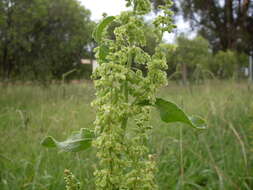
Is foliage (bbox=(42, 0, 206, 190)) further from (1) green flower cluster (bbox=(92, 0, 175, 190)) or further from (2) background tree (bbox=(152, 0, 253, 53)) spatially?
(2) background tree (bbox=(152, 0, 253, 53))

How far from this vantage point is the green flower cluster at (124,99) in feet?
2.40

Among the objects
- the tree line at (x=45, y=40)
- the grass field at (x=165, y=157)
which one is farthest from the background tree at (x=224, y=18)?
the grass field at (x=165, y=157)

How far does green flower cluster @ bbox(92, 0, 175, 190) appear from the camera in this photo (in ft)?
2.40

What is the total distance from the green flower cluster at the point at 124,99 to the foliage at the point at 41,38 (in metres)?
9.24

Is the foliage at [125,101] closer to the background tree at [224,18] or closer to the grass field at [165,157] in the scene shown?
the grass field at [165,157]

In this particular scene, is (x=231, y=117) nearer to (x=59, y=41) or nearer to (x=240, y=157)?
(x=240, y=157)

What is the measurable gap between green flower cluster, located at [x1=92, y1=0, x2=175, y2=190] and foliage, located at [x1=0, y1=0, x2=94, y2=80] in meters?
9.24

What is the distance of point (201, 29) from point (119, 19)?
2336cm

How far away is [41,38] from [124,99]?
10.7 m

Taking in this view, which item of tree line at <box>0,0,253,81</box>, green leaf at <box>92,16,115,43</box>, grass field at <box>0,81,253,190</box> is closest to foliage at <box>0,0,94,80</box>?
tree line at <box>0,0,253,81</box>

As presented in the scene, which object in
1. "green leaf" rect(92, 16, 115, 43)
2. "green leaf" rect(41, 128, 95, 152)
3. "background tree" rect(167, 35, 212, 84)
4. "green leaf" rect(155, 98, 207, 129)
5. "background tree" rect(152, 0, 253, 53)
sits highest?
"background tree" rect(152, 0, 253, 53)

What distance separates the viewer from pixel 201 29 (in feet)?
75.2

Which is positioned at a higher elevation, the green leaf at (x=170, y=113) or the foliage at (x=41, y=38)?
the foliage at (x=41, y=38)

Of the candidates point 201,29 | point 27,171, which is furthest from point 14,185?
point 201,29
